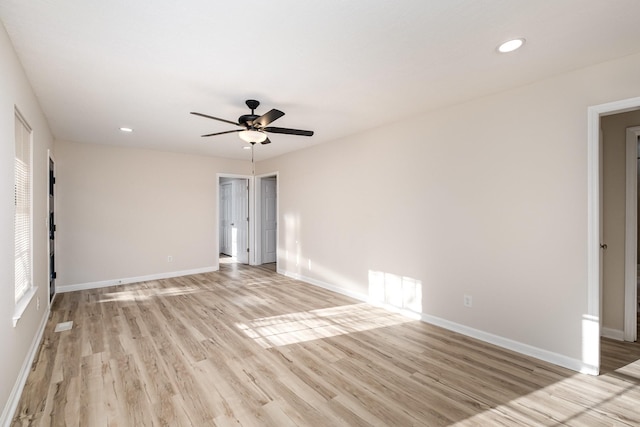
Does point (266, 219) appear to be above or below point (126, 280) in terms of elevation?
above

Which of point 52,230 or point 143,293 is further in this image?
point 143,293

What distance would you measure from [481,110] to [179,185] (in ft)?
17.9

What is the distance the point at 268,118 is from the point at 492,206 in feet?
7.87

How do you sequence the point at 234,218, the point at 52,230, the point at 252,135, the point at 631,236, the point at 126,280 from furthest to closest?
the point at 234,218, the point at 126,280, the point at 52,230, the point at 252,135, the point at 631,236

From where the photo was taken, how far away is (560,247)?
2.61 metres

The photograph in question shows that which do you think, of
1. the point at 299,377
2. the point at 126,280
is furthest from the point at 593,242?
the point at 126,280

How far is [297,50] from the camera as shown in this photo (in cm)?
220

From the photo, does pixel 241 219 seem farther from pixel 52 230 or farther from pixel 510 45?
pixel 510 45

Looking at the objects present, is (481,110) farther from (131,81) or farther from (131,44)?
(131,81)

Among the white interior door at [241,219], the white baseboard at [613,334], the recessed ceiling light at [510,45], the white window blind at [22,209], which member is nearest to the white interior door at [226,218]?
the white interior door at [241,219]

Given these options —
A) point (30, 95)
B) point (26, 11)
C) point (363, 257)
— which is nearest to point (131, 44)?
point (26, 11)

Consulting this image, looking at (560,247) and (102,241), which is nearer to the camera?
(560,247)

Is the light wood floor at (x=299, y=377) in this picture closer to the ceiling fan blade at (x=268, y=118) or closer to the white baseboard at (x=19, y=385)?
the white baseboard at (x=19, y=385)

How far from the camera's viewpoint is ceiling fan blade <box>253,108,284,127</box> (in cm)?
269
